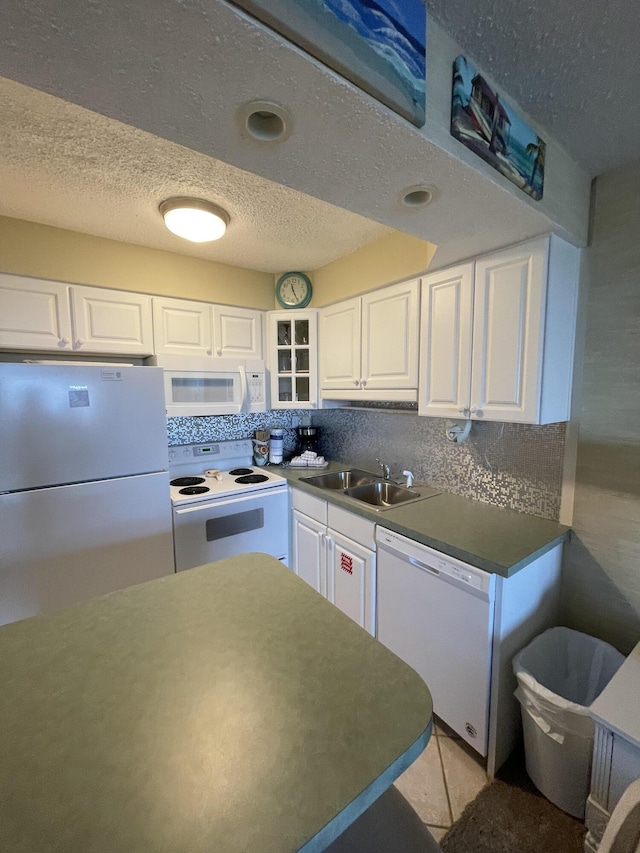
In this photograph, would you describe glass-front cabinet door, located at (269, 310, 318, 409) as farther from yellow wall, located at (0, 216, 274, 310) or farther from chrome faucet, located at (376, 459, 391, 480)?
chrome faucet, located at (376, 459, 391, 480)

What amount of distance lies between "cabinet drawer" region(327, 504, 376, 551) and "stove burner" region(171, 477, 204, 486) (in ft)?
3.12

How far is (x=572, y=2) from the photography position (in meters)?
0.78

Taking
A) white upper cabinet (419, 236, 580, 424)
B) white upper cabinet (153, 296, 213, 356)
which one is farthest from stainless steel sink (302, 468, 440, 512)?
white upper cabinet (153, 296, 213, 356)

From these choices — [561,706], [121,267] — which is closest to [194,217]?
[121,267]

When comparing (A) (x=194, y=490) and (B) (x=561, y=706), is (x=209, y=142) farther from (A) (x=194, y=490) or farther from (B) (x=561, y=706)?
(B) (x=561, y=706)

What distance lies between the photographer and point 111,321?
202 cm

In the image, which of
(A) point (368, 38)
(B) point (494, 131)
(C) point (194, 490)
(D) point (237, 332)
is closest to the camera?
(A) point (368, 38)

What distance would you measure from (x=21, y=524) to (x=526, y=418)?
7.45 feet

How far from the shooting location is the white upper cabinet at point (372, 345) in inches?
75.5

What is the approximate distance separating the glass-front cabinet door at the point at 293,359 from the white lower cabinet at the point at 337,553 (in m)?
0.70

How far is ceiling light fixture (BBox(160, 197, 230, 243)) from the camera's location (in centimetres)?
157

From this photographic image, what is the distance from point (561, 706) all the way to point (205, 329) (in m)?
2.49

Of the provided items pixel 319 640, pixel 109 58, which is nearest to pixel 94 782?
pixel 319 640

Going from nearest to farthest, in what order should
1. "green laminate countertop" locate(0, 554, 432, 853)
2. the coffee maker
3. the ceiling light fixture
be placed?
"green laminate countertop" locate(0, 554, 432, 853)
the ceiling light fixture
the coffee maker
